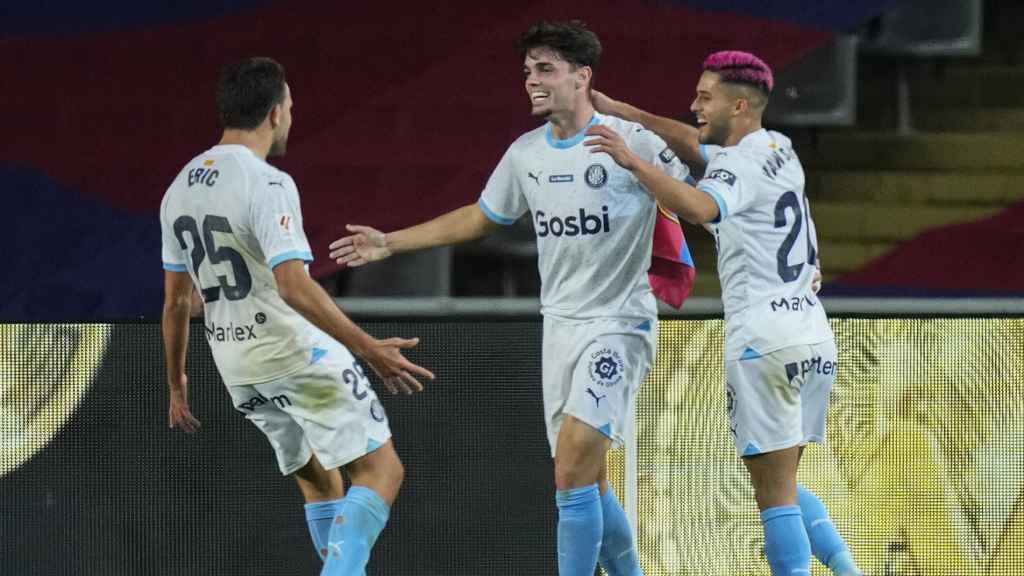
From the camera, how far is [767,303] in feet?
15.2

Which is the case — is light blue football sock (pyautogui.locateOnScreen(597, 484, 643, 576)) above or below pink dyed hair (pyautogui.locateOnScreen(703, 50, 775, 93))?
below

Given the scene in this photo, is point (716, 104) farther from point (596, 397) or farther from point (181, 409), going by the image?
point (181, 409)

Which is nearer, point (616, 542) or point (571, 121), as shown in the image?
point (571, 121)

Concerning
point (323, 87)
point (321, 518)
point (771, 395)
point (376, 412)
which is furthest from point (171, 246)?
point (323, 87)

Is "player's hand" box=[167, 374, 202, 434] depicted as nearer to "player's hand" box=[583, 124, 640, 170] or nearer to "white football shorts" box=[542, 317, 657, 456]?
"white football shorts" box=[542, 317, 657, 456]

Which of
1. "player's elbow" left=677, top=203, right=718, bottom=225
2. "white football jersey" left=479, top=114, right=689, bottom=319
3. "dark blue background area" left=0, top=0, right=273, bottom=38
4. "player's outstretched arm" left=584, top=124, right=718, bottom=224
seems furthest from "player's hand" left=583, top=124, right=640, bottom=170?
"dark blue background area" left=0, top=0, right=273, bottom=38

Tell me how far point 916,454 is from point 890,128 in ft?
14.7

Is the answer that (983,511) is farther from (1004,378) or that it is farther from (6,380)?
(6,380)

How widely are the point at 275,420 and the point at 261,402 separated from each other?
10 cm

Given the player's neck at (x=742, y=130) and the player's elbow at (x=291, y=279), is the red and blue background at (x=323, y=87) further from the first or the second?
the player's elbow at (x=291, y=279)

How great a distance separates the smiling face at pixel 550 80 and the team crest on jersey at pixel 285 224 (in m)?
0.82

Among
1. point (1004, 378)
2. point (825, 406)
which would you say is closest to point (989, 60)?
point (1004, 378)

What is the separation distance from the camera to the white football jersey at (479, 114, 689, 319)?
4582mm

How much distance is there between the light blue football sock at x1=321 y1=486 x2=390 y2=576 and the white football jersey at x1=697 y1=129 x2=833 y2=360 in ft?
3.67
